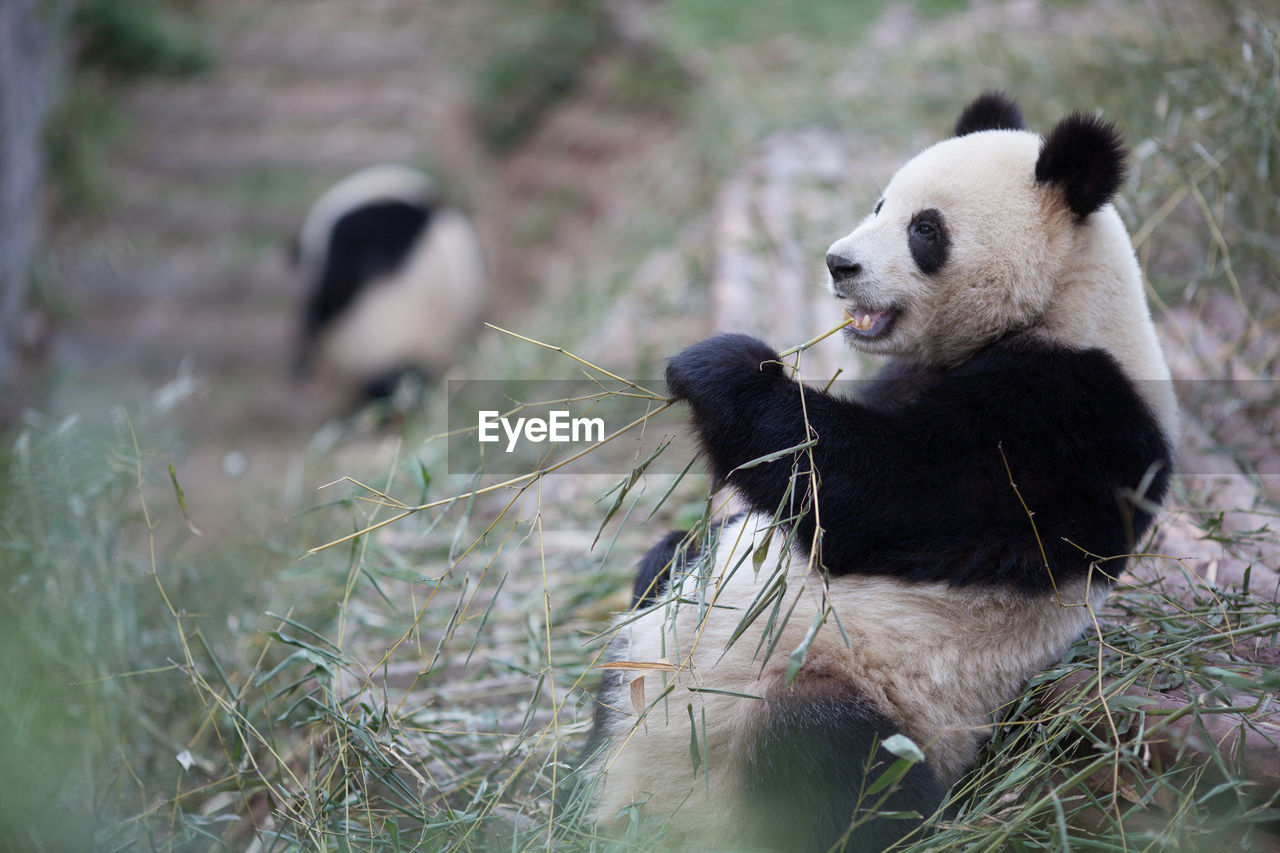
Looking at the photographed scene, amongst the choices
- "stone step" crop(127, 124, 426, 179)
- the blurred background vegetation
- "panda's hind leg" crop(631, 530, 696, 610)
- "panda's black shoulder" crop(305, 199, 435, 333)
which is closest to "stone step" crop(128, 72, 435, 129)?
the blurred background vegetation

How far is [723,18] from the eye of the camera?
9.40 m

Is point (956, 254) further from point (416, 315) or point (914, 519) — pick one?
point (416, 315)

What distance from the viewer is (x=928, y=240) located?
8.07ft

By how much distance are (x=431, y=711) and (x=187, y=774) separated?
2.60 ft

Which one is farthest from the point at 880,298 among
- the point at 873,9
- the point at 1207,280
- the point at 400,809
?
the point at 873,9

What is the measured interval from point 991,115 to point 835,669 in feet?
5.44

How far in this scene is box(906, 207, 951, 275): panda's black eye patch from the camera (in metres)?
2.44

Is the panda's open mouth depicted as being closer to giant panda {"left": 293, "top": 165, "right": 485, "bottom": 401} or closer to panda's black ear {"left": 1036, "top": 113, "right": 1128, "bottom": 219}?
panda's black ear {"left": 1036, "top": 113, "right": 1128, "bottom": 219}

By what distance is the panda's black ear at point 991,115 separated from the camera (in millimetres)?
2773

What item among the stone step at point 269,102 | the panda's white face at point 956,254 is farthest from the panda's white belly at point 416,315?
the panda's white face at point 956,254

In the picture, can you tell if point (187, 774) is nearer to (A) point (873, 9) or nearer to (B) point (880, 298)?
(B) point (880, 298)

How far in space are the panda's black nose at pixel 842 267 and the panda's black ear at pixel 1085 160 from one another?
0.52m

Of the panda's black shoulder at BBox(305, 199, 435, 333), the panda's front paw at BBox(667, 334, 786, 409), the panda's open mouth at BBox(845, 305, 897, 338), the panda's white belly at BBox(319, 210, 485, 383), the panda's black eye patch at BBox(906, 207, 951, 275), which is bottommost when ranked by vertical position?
the panda's white belly at BBox(319, 210, 485, 383)

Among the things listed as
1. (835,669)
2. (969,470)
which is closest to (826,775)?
(835,669)
